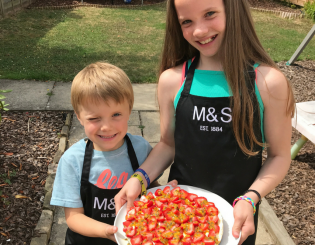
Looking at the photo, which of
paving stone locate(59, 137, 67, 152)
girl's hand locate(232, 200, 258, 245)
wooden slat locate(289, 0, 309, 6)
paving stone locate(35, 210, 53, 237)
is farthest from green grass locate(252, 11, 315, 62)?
girl's hand locate(232, 200, 258, 245)

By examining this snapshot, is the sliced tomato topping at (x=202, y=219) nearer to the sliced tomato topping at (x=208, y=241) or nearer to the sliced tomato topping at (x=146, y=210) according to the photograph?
the sliced tomato topping at (x=208, y=241)

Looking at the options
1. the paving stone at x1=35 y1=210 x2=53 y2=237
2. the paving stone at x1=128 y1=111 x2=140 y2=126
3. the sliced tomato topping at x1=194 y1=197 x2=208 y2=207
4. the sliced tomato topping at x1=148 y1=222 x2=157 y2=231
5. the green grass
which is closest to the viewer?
the sliced tomato topping at x1=148 y1=222 x2=157 y2=231

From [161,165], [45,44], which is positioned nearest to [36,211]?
[161,165]

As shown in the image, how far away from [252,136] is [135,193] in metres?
0.71

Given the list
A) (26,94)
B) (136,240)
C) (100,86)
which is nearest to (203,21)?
(100,86)

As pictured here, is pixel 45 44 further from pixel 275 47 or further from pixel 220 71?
pixel 220 71

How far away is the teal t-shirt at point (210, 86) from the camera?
1804mm

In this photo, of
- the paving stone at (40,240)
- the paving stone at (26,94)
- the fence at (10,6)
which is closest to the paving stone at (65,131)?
the paving stone at (26,94)

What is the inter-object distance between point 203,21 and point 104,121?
0.76 meters

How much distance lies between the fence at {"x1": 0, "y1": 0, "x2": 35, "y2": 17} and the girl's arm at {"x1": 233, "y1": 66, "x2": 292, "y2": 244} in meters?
10.8

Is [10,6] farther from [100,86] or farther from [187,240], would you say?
[187,240]

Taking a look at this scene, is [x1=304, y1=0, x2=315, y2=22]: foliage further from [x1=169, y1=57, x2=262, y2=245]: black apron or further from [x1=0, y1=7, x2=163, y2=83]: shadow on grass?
[x1=169, y1=57, x2=262, y2=245]: black apron

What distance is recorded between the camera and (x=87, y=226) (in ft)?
5.96

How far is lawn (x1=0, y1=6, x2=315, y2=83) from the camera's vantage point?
6922 millimetres
